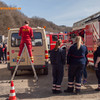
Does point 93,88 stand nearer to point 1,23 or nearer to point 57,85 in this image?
point 57,85

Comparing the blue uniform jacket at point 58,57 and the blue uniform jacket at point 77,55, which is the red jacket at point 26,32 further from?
the blue uniform jacket at point 77,55

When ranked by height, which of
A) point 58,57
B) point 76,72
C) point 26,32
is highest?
point 26,32

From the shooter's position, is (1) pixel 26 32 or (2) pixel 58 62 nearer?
(2) pixel 58 62

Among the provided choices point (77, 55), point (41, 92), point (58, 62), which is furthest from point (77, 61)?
point (41, 92)

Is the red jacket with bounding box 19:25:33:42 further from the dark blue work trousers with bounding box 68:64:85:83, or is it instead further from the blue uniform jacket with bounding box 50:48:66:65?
the dark blue work trousers with bounding box 68:64:85:83

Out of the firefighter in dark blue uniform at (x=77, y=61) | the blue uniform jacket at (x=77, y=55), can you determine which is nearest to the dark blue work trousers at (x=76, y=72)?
the firefighter in dark blue uniform at (x=77, y=61)

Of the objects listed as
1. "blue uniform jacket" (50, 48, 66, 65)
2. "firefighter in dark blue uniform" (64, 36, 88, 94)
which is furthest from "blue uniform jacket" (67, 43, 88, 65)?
"blue uniform jacket" (50, 48, 66, 65)

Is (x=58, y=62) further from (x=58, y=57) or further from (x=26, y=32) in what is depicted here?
(x=26, y=32)

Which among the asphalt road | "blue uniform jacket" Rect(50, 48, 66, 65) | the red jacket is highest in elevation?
the red jacket

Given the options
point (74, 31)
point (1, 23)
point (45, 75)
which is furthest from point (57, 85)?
point (1, 23)

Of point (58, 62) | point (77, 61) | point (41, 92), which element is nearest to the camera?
point (77, 61)

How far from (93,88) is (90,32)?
343 centimetres

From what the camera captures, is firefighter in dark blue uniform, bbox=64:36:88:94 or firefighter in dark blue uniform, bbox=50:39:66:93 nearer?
firefighter in dark blue uniform, bbox=64:36:88:94

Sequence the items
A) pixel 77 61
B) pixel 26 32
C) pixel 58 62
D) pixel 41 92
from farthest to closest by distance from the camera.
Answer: pixel 26 32 → pixel 41 92 → pixel 58 62 → pixel 77 61
